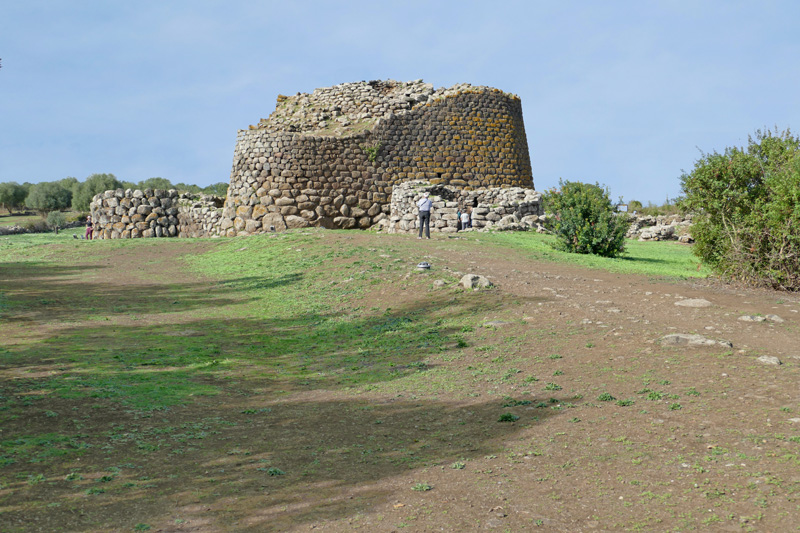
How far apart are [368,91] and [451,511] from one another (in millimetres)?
28394

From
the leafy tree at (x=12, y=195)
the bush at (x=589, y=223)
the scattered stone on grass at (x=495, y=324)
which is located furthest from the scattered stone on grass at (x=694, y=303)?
the leafy tree at (x=12, y=195)

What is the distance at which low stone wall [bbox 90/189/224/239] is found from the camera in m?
30.3

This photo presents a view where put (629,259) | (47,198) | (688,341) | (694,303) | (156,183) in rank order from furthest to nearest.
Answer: (47,198) < (156,183) < (629,259) < (694,303) < (688,341)

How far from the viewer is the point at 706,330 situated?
29.3 feet

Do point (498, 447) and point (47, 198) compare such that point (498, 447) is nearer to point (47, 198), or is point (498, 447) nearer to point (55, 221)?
point (55, 221)

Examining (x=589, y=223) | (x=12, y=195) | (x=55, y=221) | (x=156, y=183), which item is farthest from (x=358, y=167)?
(x=12, y=195)

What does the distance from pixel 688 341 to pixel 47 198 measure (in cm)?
6945

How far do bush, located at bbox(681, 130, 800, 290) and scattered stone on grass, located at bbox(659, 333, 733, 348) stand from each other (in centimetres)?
550

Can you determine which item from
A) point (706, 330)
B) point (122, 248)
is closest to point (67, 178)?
point (122, 248)

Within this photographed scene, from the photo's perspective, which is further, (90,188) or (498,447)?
(90,188)

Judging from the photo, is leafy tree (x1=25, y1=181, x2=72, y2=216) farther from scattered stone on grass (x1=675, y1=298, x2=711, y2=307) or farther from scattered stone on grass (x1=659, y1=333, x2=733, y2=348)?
scattered stone on grass (x1=659, y1=333, x2=733, y2=348)

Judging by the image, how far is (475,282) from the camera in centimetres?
1213

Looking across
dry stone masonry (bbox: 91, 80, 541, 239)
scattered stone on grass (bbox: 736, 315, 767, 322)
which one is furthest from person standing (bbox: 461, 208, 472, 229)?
scattered stone on grass (bbox: 736, 315, 767, 322)

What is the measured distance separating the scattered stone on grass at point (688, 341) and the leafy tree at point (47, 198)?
224 ft
